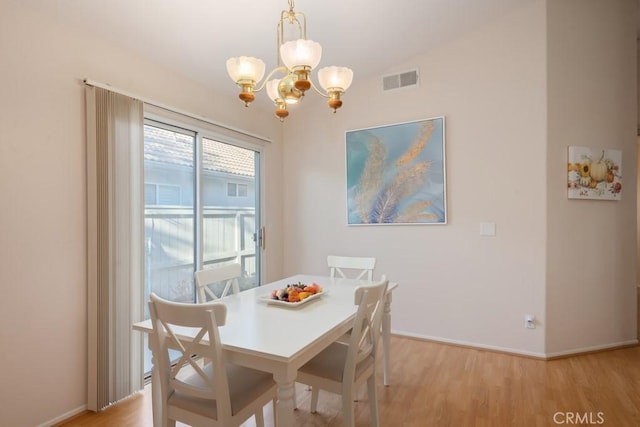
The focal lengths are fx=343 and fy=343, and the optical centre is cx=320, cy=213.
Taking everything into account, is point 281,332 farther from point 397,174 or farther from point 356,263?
point 397,174

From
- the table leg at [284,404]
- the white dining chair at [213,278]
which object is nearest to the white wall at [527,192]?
the white dining chair at [213,278]

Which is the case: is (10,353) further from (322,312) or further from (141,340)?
(322,312)

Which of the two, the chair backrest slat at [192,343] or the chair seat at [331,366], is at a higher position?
the chair backrest slat at [192,343]

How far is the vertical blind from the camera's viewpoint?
2160 millimetres

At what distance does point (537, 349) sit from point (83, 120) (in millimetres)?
3838

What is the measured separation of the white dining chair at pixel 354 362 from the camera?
1.65m

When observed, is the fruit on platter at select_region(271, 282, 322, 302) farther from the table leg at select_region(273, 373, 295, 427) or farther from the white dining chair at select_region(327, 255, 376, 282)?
the white dining chair at select_region(327, 255, 376, 282)

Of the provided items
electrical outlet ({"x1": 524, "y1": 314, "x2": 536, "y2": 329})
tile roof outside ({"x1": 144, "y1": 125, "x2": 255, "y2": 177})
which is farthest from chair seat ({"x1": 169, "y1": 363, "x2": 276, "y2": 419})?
electrical outlet ({"x1": 524, "y1": 314, "x2": 536, "y2": 329})

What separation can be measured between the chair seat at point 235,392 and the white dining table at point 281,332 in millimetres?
174

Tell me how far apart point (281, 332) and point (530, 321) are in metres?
2.45

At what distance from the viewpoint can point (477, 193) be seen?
3148 mm

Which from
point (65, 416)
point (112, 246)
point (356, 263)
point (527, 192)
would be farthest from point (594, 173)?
point (65, 416)

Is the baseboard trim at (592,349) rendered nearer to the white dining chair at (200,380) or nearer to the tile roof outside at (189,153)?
the white dining chair at (200,380)

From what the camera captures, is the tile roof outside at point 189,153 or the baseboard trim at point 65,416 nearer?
the baseboard trim at point 65,416
